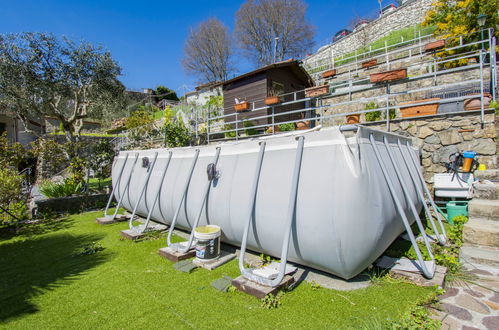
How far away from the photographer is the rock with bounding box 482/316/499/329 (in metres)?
2.05

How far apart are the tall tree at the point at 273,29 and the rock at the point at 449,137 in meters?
27.4

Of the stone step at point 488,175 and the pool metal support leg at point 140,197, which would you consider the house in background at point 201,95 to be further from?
the stone step at point 488,175

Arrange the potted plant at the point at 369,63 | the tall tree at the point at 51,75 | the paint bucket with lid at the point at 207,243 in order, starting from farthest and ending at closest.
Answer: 1. the potted plant at the point at 369,63
2. the tall tree at the point at 51,75
3. the paint bucket with lid at the point at 207,243

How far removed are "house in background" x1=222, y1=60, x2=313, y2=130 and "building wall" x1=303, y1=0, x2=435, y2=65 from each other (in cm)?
1393

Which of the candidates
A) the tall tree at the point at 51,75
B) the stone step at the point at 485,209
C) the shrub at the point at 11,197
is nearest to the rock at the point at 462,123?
the stone step at the point at 485,209

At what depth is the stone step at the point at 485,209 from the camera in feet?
12.9

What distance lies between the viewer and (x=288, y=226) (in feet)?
8.67

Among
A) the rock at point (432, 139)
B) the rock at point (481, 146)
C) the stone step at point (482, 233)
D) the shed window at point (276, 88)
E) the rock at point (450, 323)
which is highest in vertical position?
the shed window at point (276, 88)

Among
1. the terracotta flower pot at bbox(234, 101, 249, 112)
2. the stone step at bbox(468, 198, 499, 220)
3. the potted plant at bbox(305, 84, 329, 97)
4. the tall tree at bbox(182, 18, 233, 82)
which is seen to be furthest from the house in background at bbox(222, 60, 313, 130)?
the tall tree at bbox(182, 18, 233, 82)

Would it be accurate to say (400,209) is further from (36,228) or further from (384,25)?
(384,25)

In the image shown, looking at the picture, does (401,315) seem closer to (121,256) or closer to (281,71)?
(121,256)

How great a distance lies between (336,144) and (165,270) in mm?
2900

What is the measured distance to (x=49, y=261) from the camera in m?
4.03

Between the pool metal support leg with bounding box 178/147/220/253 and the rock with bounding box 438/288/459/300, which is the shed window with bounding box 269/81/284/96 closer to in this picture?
the pool metal support leg with bounding box 178/147/220/253
